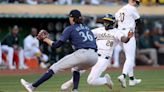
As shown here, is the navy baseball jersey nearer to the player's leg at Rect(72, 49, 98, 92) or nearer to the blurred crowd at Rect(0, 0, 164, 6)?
the player's leg at Rect(72, 49, 98, 92)

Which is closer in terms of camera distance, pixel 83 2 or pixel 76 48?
pixel 76 48

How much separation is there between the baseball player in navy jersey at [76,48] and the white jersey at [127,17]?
3.49m

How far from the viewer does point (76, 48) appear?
39.1 feet

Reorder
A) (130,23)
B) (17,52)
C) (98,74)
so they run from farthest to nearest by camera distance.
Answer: (17,52) < (130,23) < (98,74)

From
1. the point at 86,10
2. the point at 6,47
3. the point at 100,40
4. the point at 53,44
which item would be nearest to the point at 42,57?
the point at 6,47

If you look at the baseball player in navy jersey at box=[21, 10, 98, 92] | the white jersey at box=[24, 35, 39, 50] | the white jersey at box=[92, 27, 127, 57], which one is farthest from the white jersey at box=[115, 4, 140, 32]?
the white jersey at box=[24, 35, 39, 50]

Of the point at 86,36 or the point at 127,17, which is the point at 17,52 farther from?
the point at 86,36

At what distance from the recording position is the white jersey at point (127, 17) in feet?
50.4

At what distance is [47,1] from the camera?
1062 inches

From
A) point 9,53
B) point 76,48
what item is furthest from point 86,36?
point 9,53

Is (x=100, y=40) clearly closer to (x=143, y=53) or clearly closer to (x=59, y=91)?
(x=59, y=91)

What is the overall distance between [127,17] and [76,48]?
3812 mm

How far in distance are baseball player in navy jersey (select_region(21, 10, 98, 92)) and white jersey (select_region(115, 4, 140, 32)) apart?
3.49 m

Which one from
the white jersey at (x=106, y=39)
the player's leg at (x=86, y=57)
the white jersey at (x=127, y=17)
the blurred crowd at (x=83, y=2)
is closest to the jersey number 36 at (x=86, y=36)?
the player's leg at (x=86, y=57)
